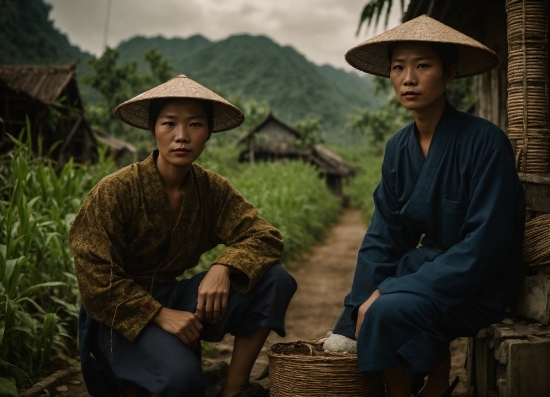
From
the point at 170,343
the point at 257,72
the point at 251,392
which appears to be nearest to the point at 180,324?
the point at 170,343

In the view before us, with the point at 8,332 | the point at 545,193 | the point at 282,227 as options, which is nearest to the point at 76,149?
the point at 282,227

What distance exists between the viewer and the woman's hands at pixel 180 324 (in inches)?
89.8

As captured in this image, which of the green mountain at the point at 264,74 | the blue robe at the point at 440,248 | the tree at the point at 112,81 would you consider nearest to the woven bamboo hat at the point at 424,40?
the blue robe at the point at 440,248

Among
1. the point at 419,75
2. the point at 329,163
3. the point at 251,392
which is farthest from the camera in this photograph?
the point at 329,163

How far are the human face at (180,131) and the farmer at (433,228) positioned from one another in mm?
899

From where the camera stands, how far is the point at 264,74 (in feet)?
242

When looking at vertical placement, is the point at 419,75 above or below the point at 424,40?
below

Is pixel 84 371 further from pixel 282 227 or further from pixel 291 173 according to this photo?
pixel 291 173

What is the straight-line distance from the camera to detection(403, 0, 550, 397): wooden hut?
217 centimetres

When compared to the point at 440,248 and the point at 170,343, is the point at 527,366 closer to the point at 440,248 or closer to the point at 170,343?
the point at 440,248

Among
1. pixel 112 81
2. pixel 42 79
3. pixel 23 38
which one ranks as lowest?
pixel 42 79

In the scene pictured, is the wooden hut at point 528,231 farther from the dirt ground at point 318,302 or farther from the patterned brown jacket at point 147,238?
the patterned brown jacket at point 147,238

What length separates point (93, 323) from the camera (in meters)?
2.43

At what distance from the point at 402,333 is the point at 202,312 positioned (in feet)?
2.95
